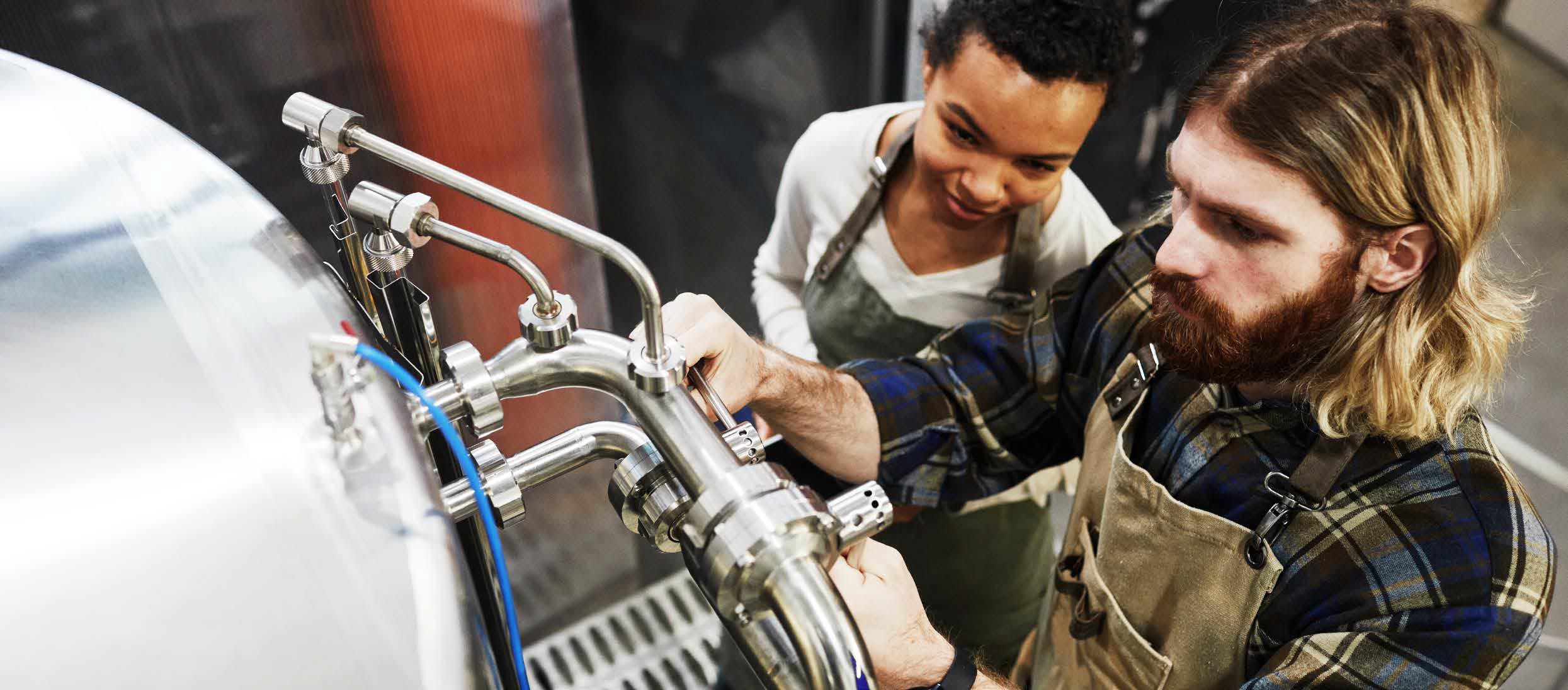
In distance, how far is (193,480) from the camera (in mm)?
624

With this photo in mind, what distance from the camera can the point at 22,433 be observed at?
25.1 inches

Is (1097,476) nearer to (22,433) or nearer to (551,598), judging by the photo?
(22,433)

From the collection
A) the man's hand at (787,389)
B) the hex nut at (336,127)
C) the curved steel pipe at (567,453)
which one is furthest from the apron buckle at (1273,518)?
the hex nut at (336,127)

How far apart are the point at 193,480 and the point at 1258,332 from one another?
3.34 ft

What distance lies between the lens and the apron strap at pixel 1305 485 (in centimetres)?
106

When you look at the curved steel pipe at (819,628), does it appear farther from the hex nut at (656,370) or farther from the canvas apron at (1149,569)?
the canvas apron at (1149,569)

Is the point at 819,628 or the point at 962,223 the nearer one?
the point at 819,628

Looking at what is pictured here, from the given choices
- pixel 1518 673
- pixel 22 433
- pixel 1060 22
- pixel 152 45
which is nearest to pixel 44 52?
pixel 152 45

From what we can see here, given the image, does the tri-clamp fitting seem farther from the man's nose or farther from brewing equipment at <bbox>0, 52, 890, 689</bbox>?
the man's nose

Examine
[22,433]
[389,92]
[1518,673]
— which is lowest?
[1518,673]

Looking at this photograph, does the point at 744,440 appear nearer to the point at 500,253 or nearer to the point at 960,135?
the point at 500,253

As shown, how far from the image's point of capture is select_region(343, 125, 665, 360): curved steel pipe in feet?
2.22

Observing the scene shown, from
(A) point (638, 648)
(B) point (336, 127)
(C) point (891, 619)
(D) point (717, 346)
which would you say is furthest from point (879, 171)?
(A) point (638, 648)

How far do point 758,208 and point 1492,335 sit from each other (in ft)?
4.38
